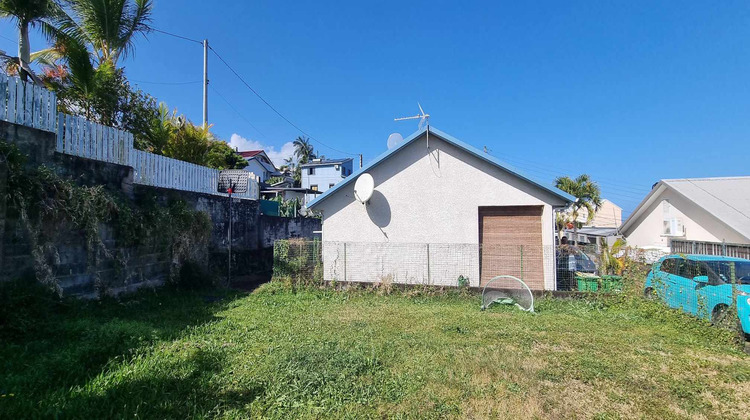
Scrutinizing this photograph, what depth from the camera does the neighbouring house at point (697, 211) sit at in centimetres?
1029

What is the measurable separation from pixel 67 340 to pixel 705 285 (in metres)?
10.7

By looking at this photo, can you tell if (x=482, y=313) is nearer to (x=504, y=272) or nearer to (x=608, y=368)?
(x=504, y=272)

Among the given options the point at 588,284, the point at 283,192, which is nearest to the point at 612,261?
the point at 588,284

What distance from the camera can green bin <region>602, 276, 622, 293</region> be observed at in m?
8.02

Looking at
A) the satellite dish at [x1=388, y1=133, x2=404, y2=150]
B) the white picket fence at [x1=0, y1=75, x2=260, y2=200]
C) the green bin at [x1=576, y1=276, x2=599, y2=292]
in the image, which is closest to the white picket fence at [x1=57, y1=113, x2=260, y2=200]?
the white picket fence at [x1=0, y1=75, x2=260, y2=200]

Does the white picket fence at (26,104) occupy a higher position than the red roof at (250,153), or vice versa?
the red roof at (250,153)

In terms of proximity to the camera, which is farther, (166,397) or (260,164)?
(260,164)

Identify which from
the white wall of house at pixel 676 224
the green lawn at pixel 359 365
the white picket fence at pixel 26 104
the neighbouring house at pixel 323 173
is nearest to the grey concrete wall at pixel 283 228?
the green lawn at pixel 359 365

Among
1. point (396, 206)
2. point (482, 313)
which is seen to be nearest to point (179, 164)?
point (396, 206)

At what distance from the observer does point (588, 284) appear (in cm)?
830

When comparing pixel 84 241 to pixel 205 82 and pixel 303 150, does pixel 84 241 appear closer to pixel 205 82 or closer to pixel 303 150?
pixel 205 82

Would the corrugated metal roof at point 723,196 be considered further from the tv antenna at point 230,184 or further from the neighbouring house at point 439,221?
the tv antenna at point 230,184

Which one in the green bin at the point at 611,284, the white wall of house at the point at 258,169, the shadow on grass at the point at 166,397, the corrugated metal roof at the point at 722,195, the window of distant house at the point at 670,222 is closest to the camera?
the shadow on grass at the point at 166,397

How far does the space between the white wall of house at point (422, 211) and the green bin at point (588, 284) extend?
0.66 m
